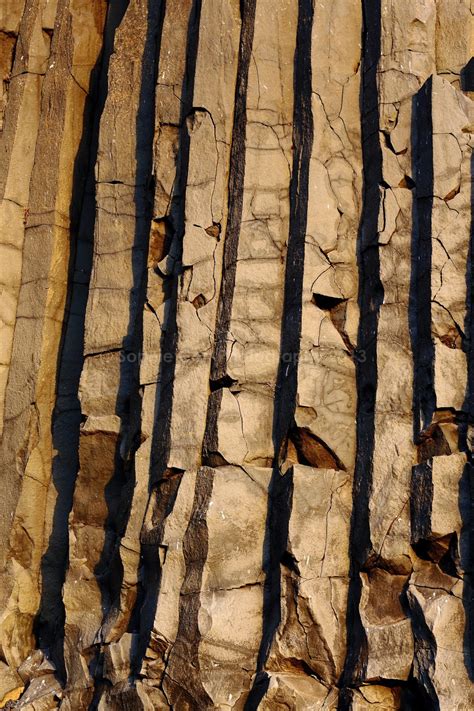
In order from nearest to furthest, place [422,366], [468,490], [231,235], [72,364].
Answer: [468,490] < [422,366] < [231,235] < [72,364]

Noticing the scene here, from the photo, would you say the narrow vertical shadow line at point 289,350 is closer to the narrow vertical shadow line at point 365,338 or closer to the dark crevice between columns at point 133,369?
the narrow vertical shadow line at point 365,338

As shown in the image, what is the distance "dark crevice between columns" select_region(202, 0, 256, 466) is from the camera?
5.54 meters

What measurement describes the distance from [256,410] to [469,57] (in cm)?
215

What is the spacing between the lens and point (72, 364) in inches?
263

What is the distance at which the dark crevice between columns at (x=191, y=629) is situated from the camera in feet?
16.7

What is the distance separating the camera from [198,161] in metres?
6.09

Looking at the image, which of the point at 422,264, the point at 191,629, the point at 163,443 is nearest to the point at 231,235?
the point at 422,264

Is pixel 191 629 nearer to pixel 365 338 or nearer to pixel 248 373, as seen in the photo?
pixel 248 373

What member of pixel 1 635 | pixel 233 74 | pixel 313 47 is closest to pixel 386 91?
pixel 313 47

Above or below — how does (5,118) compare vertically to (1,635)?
above

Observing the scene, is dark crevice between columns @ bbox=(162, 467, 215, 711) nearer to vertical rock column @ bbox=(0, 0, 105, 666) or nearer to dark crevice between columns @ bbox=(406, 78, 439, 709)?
dark crevice between columns @ bbox=(406, 78, 439, 709)

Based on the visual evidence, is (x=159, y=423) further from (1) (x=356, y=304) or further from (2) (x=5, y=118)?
(2) (x=5, y=118)

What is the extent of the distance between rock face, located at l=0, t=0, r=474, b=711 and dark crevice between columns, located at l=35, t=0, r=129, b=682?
0.06 feet

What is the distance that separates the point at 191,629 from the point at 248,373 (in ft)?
4.00
